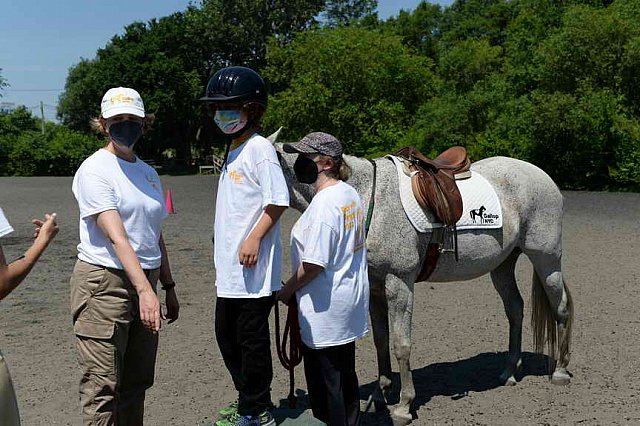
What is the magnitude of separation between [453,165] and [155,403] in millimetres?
2855

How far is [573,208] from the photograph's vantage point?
16.6 meters

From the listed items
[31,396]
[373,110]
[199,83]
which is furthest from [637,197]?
[199,83]

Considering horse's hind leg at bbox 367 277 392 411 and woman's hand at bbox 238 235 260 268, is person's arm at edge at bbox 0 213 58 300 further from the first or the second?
horse's hind leg at bbox 367 277 392 411

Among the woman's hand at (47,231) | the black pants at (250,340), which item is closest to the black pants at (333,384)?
the black pants at (250,340)

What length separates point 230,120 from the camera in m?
3.31

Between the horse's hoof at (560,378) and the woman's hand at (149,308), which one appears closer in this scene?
the woman's hand at (149,308)

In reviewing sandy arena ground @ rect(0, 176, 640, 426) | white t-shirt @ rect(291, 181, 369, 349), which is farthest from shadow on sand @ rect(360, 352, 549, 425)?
white t-shirt @ rect(291, 181, 369, 349)

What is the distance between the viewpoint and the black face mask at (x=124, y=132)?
9.97 feet

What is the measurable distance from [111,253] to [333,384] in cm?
131

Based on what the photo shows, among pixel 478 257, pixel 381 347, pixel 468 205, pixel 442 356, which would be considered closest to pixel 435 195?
pixel 468 205

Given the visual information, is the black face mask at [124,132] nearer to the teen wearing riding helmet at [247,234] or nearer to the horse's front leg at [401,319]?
the teen wearing riding helmet at [247,234]

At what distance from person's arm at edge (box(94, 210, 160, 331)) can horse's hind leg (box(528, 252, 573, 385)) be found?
3.33 meters

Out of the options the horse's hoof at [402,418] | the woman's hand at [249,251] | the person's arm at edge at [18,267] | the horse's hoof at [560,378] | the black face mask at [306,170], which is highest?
the black face mask at [306,170]

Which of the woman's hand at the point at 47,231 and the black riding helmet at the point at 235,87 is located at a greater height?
the black riding helmet at the point at 235,87
